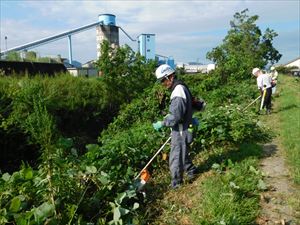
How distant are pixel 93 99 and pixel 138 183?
37.2 ft

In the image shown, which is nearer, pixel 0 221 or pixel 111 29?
pixel 0 221

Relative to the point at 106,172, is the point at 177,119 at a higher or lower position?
higher

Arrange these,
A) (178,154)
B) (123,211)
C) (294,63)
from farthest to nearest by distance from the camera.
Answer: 1. (294,63)
2. (178,154)
3. (123,211)

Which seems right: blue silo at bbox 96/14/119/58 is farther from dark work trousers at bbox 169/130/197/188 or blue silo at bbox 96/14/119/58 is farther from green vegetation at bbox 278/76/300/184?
dark work trousers at bbox 169/130/197/188

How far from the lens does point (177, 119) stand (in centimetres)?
488

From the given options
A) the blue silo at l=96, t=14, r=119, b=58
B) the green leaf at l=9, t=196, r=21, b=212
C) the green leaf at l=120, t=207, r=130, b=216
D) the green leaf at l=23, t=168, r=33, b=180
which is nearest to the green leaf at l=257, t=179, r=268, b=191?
the green leaf at l=120, t=207, r=130, b=216

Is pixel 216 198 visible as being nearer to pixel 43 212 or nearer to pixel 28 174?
pixel 43 212

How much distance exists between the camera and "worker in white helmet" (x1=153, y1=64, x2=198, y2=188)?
16.0 ft

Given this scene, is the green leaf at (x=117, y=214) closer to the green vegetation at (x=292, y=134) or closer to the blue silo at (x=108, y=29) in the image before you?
the green vegetation at (x=292, y=134)

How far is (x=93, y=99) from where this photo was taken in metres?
15.7

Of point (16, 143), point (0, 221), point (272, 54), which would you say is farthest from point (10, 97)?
point (272, 54)

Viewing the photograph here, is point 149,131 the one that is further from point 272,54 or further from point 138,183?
point 272,54

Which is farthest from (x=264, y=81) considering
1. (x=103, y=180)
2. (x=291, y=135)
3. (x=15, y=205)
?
(x=15, y=205)

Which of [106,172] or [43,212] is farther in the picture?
[106,172]
